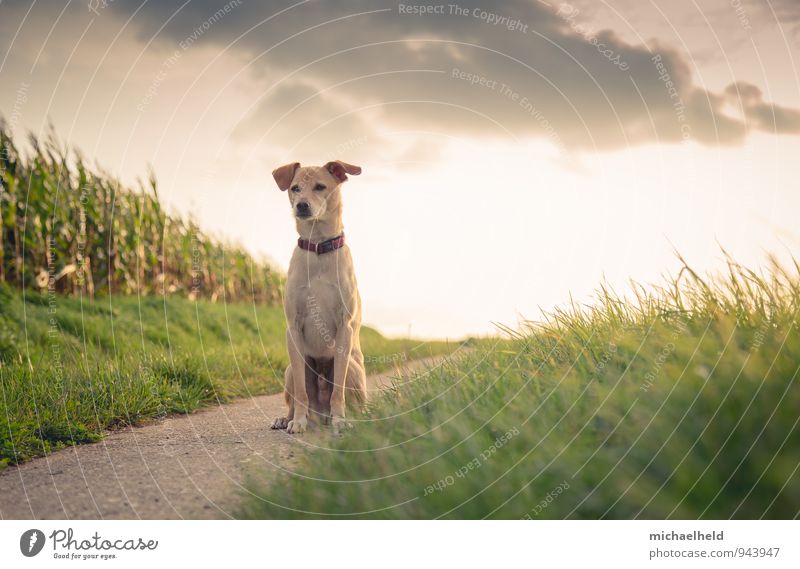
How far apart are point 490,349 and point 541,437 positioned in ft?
6.38

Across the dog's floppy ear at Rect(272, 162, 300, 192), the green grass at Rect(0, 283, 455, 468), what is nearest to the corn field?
the green grass at Rect(0, 283, 455, 468)

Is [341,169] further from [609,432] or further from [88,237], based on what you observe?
[88,237]

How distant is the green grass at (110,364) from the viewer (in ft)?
17.4

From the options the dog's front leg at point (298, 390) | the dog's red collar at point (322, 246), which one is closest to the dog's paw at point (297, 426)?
the dog's front leg at point (298, 390)

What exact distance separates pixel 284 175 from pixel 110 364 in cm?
304

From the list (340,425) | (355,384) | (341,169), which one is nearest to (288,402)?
(355,384)

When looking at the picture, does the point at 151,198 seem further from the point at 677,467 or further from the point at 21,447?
the point at 677,467

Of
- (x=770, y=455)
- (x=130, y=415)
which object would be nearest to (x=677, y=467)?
(x=770, y=455)

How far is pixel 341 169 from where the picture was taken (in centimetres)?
563

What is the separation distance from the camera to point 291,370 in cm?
567

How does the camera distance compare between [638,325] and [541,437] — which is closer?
[541,437]

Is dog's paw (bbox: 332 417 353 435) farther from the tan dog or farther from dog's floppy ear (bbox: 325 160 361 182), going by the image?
dog's floppy ear (bbox: 325 160 361 182)

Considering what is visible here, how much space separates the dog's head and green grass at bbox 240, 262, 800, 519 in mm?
1960

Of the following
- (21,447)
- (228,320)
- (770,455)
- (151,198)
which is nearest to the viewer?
(770,455)
